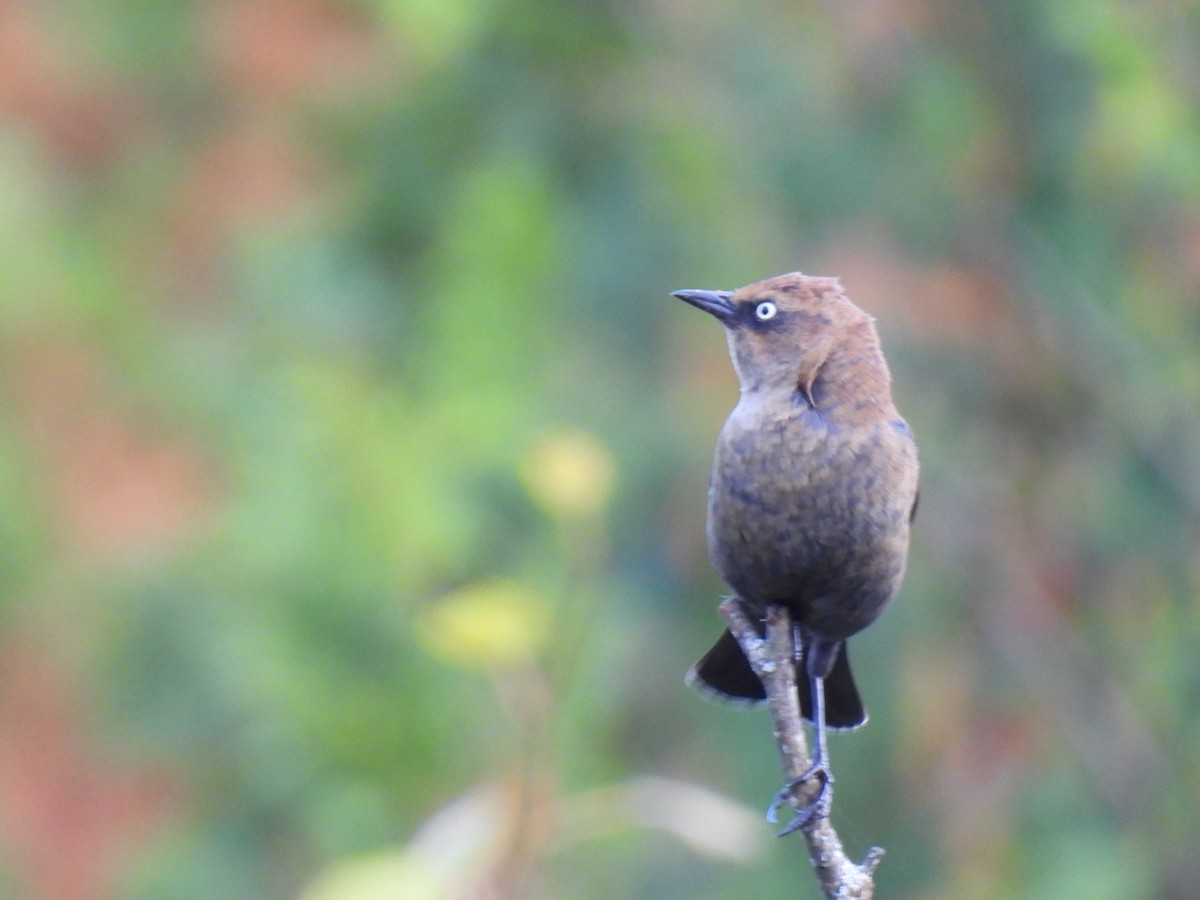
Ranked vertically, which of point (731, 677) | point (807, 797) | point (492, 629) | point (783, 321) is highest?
point (783, 321)

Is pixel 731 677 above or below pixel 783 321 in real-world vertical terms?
below

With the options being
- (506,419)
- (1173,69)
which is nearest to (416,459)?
(506,419)

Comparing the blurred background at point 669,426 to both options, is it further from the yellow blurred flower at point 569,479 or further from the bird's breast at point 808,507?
the bird's breast at point 808,507

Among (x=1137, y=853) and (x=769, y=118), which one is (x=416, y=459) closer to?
(x=769, y=118)

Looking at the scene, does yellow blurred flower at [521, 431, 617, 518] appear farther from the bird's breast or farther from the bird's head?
the bird's breast

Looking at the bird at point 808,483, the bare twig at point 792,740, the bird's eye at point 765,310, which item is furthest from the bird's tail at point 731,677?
the bird's eye at point 765,310

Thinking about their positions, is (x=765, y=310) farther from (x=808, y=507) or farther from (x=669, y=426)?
(x=669, y=426)

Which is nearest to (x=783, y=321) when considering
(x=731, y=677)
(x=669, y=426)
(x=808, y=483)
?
(x=808, y=483)

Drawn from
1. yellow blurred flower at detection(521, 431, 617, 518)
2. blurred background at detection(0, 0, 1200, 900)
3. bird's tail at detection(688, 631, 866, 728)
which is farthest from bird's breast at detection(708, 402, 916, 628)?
blurred background at detection(0, 0, 1200, 900)
